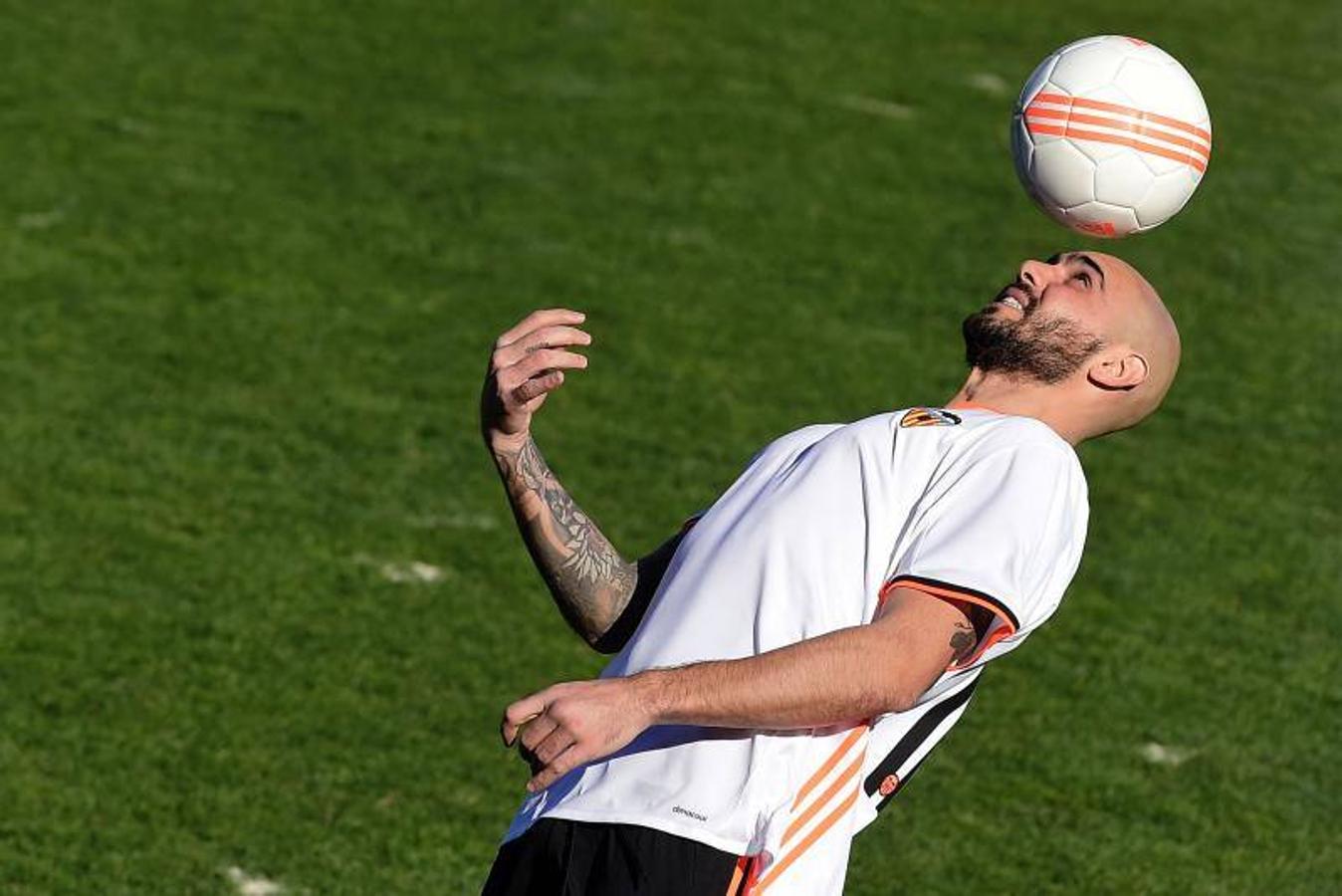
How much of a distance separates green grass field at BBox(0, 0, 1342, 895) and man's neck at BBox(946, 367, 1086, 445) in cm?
246

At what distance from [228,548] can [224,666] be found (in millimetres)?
791

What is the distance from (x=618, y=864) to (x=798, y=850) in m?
0.31

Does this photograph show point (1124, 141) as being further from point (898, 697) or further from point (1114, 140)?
point (898, 697)

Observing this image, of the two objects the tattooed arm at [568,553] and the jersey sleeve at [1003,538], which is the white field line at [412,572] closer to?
the tattooed arm at [568,553]

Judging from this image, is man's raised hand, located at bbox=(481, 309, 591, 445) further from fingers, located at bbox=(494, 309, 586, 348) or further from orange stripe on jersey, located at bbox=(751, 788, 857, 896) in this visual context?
orange stripe on jersey, located at bbox=(751, 788, 857, 896)

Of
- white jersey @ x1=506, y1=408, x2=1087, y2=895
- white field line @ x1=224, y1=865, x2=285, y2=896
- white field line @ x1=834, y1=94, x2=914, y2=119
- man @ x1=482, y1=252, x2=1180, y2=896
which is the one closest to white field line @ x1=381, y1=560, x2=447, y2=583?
white field line @ x1=224, y1=865, x2=285, y2=896

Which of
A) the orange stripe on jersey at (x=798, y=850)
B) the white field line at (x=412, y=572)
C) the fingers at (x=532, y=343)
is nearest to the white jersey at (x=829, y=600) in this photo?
the orange stripe on jersey at (x=798, y=850)

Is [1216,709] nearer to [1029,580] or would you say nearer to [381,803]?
[381,803]

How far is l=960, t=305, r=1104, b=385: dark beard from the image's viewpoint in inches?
158

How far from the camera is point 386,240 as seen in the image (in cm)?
1041

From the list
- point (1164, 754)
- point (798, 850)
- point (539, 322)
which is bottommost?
point (1164, 754)

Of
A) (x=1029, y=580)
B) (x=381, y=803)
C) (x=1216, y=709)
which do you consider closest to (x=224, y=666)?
(x=381, y=803)

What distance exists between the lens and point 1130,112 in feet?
16.2

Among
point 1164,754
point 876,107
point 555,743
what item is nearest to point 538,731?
point 555,743
